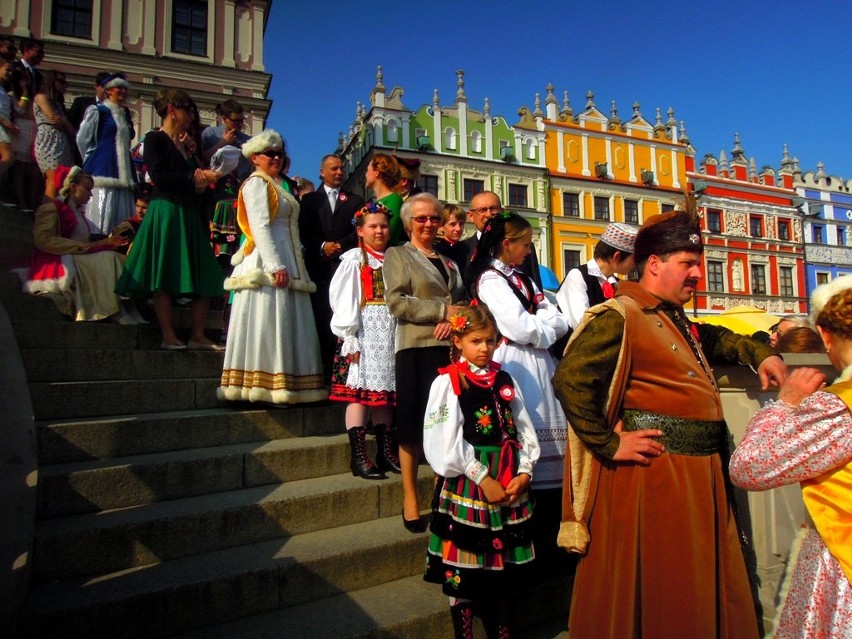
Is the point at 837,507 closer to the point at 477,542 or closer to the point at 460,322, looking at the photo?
the point at 477,542

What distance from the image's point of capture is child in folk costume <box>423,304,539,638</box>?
8.20 feet

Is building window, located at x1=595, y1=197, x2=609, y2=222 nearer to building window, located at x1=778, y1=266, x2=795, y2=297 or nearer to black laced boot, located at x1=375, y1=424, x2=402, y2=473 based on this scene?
building window, located at x1=778, y1=266, x2=795, y2=297

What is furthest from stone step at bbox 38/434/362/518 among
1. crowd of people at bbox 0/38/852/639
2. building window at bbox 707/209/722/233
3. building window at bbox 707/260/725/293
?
building window at bbox 707/209/722/233

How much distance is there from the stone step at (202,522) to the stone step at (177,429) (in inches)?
19.8

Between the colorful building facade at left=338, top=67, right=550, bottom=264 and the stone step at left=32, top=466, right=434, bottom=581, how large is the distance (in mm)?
27668

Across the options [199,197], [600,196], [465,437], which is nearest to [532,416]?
[465,437]

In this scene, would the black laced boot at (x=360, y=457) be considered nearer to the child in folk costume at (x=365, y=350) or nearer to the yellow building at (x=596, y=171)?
the child in folk costume at (x=365, y=350)

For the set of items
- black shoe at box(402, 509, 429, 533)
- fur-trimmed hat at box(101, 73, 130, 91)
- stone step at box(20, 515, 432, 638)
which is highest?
fur-trimmed hat at box(101, 73, 130, 91)

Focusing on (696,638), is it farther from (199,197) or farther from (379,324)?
(199,197)

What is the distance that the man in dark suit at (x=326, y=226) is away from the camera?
4.83 meters

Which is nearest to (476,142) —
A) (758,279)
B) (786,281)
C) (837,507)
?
(758,279)

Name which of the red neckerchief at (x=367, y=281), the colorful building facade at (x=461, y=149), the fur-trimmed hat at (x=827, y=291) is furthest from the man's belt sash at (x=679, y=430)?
the colorful building facade at (x=461, y=149)

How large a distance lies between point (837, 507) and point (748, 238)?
42.0 m

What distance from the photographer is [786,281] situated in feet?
124
